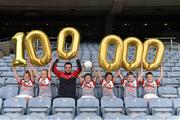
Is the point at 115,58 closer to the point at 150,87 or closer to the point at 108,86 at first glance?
the point at 108,86

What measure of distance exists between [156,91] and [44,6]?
38.0ft

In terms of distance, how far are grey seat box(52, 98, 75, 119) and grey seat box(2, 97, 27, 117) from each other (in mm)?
475

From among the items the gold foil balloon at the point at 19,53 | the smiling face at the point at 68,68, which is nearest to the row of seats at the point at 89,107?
the smiling face at the point at 68,68

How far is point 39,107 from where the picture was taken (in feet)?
20.6

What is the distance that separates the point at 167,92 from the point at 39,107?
2.38 m

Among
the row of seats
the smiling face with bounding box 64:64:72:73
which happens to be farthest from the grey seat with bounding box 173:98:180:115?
→ the smiling face with bounding box 64:64:72:73

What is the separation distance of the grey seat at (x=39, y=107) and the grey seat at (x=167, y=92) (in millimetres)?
2134

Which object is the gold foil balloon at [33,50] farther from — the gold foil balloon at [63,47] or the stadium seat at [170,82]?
the stadium seat at [170,82]

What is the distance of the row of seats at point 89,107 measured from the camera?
6.25 m

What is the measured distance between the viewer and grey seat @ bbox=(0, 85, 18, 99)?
716 cm

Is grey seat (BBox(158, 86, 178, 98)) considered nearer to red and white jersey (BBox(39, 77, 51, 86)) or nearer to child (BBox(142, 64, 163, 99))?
child (BBox(142, 64, 163, 99))

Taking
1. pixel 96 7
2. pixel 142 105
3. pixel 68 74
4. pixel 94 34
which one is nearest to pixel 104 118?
pixel 142 105

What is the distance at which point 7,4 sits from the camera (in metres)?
17.7

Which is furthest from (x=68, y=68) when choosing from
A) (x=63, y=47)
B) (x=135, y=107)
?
(x=135, y=107)
